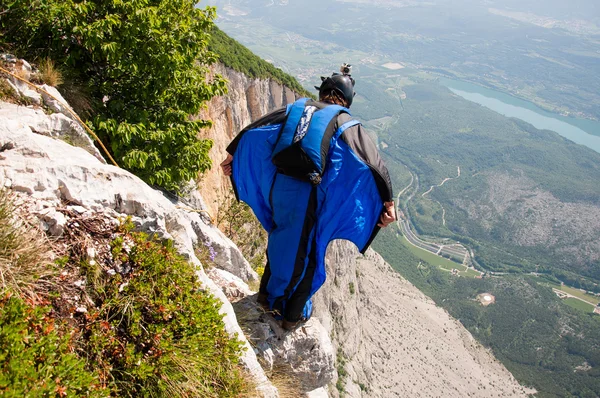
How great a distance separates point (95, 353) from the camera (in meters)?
2.38

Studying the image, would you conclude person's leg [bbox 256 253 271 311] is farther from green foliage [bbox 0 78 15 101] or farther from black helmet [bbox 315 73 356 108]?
green foliage [bbox 0 78 15 101]

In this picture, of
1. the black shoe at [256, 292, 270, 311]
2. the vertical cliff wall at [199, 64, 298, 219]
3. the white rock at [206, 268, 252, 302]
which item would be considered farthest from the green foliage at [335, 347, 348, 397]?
the black shoe at [256, 292, 270, 311]

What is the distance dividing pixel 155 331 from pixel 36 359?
2.59 feet

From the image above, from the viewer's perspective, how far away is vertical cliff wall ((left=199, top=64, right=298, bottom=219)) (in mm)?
15617

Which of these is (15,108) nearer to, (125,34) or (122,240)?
(125,34)

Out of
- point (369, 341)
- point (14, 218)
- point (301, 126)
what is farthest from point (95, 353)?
point (369, 341)

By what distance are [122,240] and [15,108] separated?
2.31 meters

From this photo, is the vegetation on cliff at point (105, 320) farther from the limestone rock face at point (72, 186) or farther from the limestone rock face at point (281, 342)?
the limestone rock face at point (281, 342)

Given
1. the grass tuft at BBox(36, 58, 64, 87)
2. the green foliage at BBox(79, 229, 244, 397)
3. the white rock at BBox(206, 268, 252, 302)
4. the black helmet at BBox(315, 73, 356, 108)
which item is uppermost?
the black helmet at BBox(315, 73, 356, 108)

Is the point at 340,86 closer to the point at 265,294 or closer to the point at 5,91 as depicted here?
the point at 265,294

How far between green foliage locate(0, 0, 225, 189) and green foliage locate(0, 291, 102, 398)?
3.45 meters

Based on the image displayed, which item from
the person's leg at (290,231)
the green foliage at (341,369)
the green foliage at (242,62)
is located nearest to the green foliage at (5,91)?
the person's leg at (290,231)

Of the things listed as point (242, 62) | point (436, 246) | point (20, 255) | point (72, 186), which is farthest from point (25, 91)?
point (436, 246)

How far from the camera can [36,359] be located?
6.45 feet
